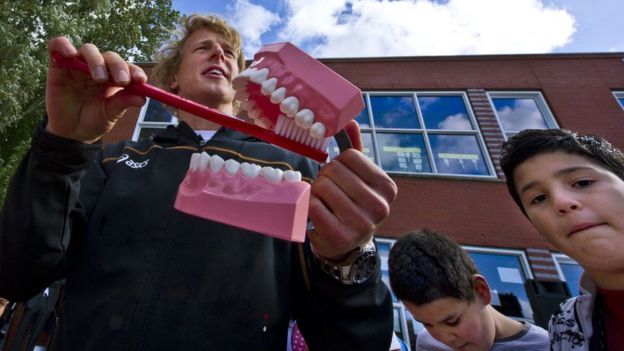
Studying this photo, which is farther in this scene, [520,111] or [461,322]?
[520,111]

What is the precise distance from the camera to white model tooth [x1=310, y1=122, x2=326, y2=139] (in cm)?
64

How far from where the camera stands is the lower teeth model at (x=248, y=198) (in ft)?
1.83

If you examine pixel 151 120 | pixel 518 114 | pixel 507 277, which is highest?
pixel 151 120

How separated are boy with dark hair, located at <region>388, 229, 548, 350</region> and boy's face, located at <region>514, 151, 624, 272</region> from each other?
66 centimetres

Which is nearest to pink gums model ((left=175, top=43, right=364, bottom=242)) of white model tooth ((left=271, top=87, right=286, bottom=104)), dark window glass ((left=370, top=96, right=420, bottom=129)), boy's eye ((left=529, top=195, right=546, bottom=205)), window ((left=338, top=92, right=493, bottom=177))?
white model tooth ((left=271, top=87, right=286, bottom=104))

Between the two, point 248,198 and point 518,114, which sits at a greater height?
point 518,114

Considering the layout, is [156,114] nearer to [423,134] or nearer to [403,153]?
[403,153]

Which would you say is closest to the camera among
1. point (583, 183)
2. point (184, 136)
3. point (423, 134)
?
point (184, 136)

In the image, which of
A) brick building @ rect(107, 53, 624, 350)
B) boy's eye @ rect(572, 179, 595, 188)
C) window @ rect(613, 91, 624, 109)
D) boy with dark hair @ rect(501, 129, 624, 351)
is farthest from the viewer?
window @ rect(613, 91, 624, 109)

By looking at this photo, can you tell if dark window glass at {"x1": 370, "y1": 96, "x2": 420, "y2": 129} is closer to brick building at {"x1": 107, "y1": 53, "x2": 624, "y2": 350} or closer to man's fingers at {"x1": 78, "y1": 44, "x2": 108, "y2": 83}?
brick building at {"x1": 107, "y1": 53, "x2": 624, "y2": 350}

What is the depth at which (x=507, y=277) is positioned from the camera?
15.7 ft

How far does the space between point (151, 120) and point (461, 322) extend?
6.50 m

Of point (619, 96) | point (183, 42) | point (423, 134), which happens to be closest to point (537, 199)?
point (183, 42)

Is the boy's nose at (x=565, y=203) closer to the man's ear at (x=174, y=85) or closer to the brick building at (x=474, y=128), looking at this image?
the man's ear at (x=174, y=85)
